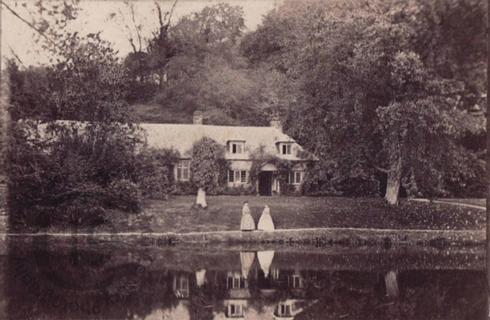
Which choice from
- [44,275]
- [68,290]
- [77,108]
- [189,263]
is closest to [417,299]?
[189,263]

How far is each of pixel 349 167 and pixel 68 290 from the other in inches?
208

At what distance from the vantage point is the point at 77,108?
879 centimetres

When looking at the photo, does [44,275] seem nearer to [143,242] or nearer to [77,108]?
[143,242]

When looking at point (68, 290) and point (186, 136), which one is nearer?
point (68, 290)

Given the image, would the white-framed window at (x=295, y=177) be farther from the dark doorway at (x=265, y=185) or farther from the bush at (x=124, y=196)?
the bush at (x=124, y=196)

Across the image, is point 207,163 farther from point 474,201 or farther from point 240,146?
point 474,201

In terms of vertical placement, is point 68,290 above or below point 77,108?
below

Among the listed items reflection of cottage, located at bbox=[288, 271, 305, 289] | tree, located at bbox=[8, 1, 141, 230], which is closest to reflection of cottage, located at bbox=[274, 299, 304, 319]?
reflection of cottage, located at bbox=[288, 271, 305, 289]

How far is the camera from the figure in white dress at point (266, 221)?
9102 millimetres

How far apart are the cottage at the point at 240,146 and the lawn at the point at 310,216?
24.1 inches

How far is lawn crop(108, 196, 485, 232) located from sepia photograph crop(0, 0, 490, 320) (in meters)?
0.03

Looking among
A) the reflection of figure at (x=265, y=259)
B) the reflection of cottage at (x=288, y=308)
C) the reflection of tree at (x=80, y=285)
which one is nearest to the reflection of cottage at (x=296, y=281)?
the reflection of figure at (x=265, y=259)

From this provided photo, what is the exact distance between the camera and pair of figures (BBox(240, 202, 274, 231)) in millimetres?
9062

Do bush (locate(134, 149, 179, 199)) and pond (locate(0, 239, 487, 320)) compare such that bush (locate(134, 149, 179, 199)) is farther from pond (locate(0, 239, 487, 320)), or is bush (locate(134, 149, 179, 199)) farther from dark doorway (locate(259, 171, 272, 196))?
dark doorway (locate(259, 171, 272, 196))
